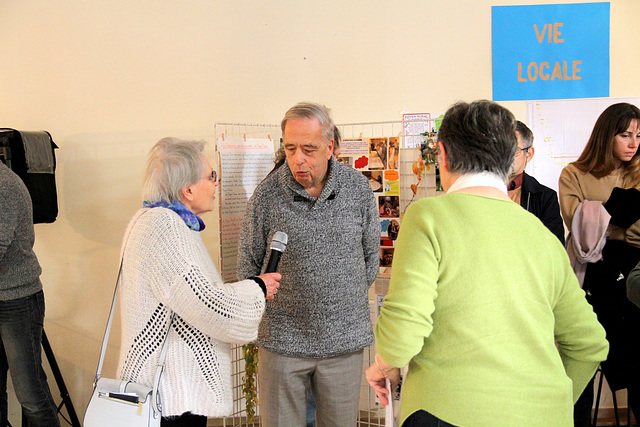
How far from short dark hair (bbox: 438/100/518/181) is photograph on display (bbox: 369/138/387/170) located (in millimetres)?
1458

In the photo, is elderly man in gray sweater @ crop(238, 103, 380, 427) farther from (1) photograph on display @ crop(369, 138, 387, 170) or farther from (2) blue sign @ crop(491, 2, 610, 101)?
(2) blue sign @ crop(491, 2, 610, 101)

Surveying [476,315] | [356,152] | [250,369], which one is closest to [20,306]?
[250,369]

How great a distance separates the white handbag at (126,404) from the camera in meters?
1.51

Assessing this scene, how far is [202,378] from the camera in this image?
1569 millimetres

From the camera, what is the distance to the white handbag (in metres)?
1.51

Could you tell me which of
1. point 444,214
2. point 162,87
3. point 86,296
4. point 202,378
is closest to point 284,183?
point 202,378

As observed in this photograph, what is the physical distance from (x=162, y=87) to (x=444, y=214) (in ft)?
8.71

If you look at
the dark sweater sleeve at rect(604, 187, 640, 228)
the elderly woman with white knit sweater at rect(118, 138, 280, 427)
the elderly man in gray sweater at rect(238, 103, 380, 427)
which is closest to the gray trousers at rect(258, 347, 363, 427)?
the elderly man in gray sweater at rect(238, 103, 380, 427)

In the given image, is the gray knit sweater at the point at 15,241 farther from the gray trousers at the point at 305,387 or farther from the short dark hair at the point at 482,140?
the short dark hair at the point at 482,140

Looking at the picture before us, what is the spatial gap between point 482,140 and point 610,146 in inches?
59.8

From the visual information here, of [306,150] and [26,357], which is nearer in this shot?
[306,150]

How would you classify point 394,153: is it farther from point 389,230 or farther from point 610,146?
point 610,146

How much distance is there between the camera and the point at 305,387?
6.73ft

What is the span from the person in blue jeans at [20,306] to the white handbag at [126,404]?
4.10ft
